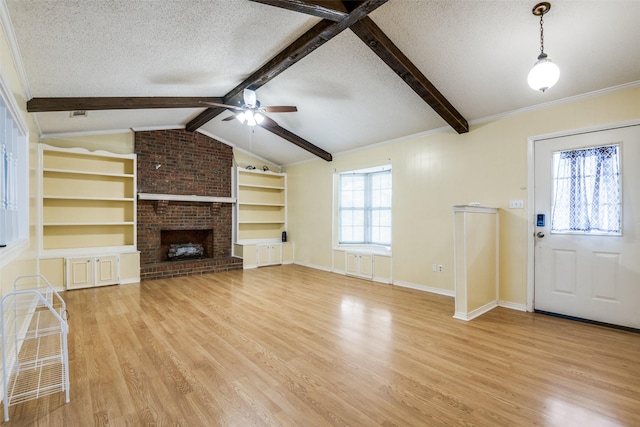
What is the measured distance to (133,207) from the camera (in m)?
5.64

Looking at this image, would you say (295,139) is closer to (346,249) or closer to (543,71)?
(346,249)

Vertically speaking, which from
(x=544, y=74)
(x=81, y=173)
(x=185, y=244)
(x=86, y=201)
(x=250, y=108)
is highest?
(x=250, y=108)

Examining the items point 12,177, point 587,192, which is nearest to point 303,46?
point 12,177

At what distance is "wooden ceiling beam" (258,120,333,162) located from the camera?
18.2ft

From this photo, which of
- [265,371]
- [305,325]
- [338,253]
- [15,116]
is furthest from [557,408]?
[15,116]

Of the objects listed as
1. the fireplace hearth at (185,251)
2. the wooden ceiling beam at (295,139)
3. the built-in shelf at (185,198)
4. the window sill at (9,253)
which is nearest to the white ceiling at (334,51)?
the wooden ceiling beam at (295,139)

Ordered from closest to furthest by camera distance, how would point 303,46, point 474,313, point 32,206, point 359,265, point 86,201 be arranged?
point 303,46, point 474,313, point 32,206, point 86,201, point 359,265

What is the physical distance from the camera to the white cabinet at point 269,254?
690 cm

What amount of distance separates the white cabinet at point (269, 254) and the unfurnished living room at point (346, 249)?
0.96 m

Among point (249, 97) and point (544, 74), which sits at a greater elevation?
point (249, 97)

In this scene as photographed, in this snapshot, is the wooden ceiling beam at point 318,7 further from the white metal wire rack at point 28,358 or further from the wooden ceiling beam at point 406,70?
the white metal wire rack at point 28,358

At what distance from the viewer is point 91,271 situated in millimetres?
4961

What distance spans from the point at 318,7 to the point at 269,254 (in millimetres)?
5431

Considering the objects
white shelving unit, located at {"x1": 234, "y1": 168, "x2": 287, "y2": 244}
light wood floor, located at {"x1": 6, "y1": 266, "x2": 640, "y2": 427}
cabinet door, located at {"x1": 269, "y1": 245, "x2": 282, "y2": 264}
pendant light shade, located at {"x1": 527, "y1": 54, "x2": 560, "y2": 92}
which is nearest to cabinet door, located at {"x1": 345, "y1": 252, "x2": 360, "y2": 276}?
light wood floor, located at {"x1": 6, "y1": 266, "x2": 640, "y2": 427}
